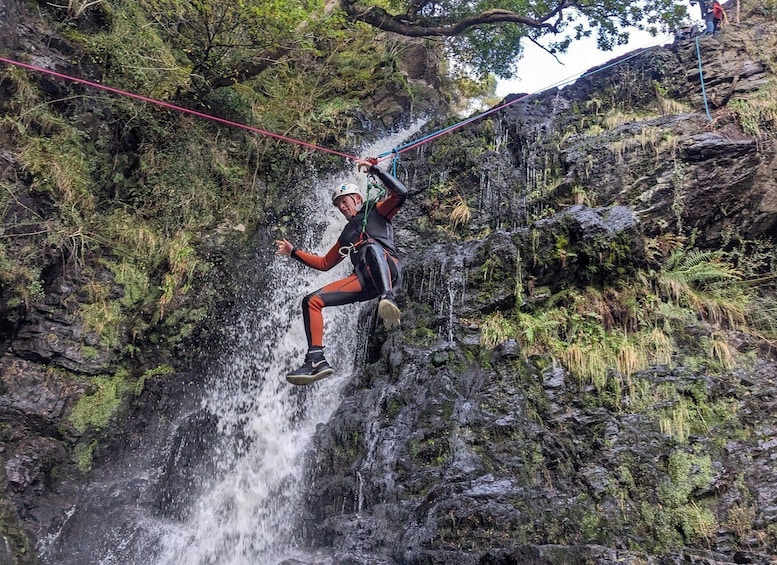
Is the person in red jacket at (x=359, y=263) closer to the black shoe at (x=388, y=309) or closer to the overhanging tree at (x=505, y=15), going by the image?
the black shoe at (x=388, y=309)

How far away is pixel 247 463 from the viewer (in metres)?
6.66

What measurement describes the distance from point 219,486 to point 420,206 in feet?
17.3

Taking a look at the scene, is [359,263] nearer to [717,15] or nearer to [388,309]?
[388,309]

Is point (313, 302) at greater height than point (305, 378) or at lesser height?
greater

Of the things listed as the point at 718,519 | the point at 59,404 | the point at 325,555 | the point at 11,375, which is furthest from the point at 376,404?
the point at 11,375

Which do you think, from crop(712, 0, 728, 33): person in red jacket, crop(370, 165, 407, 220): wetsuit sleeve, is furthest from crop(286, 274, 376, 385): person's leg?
crop(712, 0, 728, 33): person in red jacket

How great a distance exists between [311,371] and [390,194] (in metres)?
1.81

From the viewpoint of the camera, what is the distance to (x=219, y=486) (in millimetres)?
6457

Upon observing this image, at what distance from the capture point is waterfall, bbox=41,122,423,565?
566 centimetres

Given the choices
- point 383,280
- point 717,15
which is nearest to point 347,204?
point 383,280

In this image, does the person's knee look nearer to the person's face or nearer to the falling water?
the person's face

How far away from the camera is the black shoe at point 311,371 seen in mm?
4488

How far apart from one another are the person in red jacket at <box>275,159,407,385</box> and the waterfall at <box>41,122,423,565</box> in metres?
2.22

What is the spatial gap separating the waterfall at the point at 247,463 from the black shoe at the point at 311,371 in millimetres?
2088
